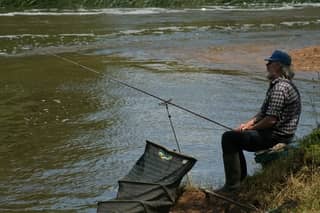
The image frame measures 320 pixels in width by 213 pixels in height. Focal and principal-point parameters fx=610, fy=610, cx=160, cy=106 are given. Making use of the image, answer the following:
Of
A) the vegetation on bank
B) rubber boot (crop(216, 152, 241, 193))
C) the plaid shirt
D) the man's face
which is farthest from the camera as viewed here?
the vegetation on bank

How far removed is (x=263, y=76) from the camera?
17.8 m

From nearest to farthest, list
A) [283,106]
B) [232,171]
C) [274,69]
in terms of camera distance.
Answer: [283,106] → [274,69] → [232,171]

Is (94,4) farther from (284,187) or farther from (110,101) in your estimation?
(284,187)

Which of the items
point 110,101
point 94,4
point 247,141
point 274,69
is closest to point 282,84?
point 274,69

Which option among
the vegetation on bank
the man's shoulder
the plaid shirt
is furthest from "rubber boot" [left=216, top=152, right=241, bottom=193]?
the vegetation on bank

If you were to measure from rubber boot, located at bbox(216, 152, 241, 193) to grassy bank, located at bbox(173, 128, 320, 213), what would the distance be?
10 centimetres

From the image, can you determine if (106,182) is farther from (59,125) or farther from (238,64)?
(238,64)

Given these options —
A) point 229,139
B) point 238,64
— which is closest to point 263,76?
point 238,64

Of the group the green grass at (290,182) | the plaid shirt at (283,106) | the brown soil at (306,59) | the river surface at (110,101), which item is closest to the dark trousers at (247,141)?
the plaid shirt at (283,106)

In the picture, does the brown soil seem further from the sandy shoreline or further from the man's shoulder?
the man's shoulder

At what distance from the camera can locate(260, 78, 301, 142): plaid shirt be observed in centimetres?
671

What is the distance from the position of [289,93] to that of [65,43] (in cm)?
2222

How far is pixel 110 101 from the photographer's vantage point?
1433 cm

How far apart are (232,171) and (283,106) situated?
97cm
